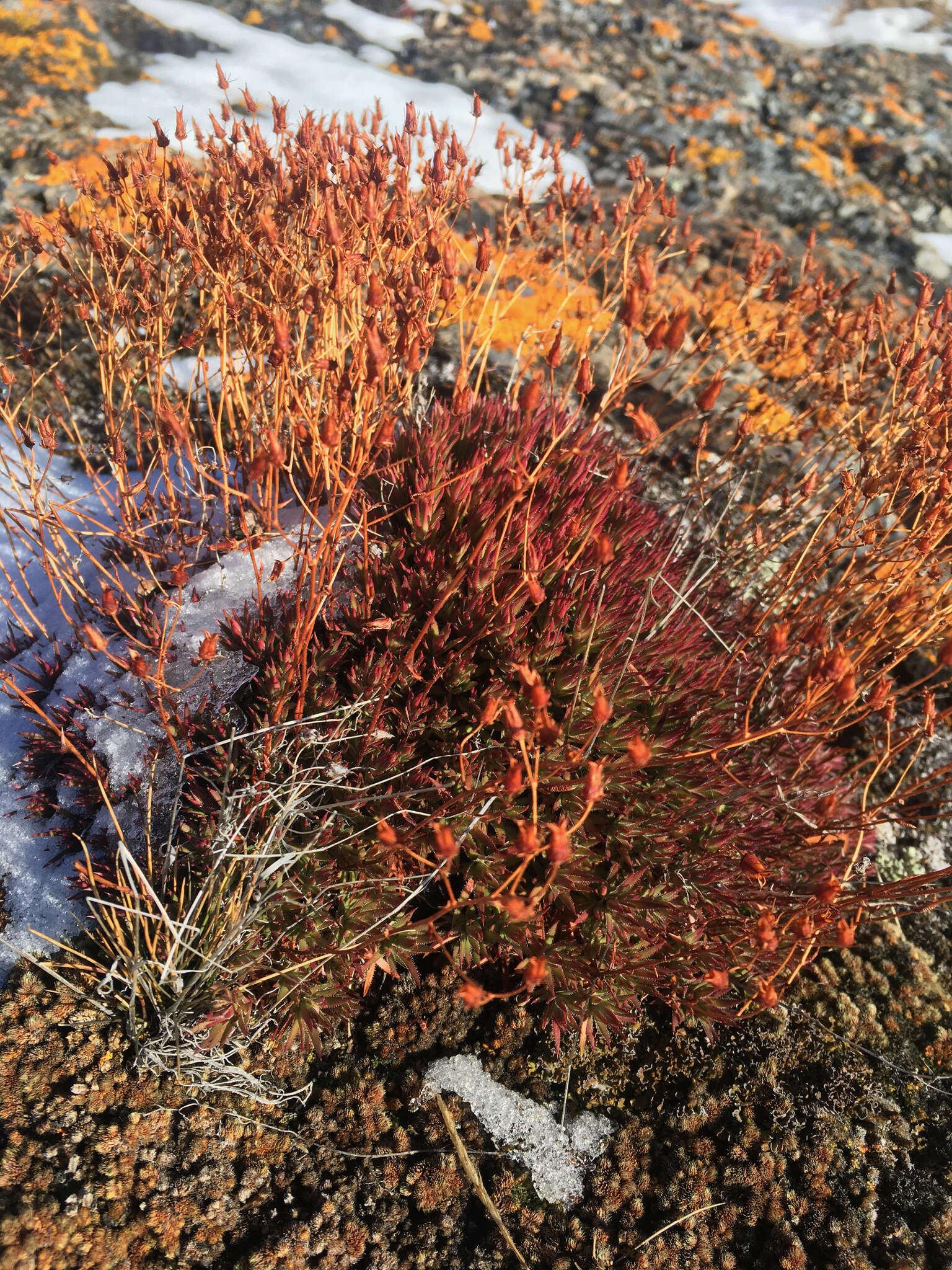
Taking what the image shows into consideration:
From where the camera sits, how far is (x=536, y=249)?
2.78m

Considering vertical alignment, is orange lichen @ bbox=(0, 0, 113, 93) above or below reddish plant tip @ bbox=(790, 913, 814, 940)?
above

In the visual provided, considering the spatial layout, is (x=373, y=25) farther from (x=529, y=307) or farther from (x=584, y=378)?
(x=584, y=378)

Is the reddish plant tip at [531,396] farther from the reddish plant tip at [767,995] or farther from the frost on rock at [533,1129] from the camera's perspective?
the frost on rock at [533,1129]

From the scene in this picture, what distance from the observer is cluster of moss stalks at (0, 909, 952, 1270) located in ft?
5.75

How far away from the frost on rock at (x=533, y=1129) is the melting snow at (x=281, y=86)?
4.79 metres

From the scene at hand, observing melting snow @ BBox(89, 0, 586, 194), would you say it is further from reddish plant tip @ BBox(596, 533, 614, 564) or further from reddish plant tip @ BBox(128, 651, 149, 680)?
reddish plant tip @ BBox(128, 651, 149, 680)

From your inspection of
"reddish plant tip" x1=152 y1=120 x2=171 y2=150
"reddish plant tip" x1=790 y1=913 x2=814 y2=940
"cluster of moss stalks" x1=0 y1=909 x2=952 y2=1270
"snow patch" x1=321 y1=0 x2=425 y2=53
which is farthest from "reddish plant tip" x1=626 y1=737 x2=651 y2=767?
"snow patch" x1=321 y1=0 x2=425 y2=53

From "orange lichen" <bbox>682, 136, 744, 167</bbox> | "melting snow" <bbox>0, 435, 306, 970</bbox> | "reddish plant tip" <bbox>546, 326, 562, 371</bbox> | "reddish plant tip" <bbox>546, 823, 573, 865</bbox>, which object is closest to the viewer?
"reddish plant tip" <bbox>546, 823, 573, 865</bbox>

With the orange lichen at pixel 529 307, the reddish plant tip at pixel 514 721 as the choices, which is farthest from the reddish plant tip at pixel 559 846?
the orange lichen at pixel 529 307

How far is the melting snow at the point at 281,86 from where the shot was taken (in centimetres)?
470

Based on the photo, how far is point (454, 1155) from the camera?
1983 millimetres

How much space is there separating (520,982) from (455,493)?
1.56m

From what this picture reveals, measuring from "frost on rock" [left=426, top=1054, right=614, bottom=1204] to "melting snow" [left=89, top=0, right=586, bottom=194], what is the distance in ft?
15.7

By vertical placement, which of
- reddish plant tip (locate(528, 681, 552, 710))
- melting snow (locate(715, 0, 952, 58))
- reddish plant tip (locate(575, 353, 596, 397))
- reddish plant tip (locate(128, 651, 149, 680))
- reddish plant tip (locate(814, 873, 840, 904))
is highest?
melting snow (locate(715, 0, 952, 58))
